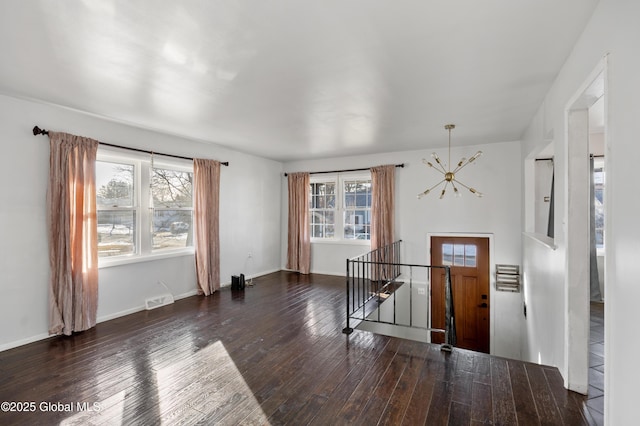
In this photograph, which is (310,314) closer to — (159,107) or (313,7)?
(159,107)

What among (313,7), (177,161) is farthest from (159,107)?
(313,7)

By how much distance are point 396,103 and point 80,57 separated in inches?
119

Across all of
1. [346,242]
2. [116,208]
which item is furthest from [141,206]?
[346,242]

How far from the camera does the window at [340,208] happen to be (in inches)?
270

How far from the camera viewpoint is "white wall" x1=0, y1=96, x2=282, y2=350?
3322 millimetres

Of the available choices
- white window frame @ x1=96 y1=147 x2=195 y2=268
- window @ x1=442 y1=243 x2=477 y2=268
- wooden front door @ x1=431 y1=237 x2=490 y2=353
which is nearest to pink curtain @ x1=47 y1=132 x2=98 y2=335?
white window frame @ x1=96 y1=147 x2=195 y2=268

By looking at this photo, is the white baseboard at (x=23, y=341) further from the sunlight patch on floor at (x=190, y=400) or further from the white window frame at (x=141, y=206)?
the sunlight patch on floor at (x=190, y=400)

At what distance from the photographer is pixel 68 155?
371cm

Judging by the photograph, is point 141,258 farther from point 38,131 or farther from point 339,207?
point 339,207

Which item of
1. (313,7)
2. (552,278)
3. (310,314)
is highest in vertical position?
(313,7)

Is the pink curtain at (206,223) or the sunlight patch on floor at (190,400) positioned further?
the pink curtain at (206,223)

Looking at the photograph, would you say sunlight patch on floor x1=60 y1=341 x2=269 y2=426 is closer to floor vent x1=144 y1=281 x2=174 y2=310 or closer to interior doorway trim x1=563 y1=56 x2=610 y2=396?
floor vent x1=144 y1=281 x2=174 y2=310

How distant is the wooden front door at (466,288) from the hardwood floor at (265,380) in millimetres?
2910

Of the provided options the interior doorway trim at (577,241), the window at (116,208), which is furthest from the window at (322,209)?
the interior doorway trim at (577,241)
